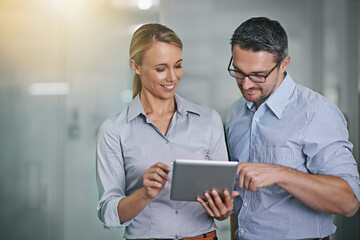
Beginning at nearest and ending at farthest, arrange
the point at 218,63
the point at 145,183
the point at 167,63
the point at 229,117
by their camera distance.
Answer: the point at 145,183 → the point at 167,63 → the point at 229,117 → the point at 218,63

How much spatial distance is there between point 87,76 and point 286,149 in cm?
185

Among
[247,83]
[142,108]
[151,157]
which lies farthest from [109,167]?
[247,83]

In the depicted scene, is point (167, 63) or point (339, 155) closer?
point (339, 155)

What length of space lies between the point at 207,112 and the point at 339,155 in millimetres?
596

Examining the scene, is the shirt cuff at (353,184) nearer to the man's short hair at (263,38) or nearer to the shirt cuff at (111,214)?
the man's short hair at (263,38)

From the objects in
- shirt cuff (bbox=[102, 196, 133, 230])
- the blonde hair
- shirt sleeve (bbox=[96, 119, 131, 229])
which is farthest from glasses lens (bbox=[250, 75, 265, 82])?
shirt cuff (bbox=[102, 196, 133, 230])

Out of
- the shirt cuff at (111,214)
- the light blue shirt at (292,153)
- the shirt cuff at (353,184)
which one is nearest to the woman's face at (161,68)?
the light blue shirt at (292,153)

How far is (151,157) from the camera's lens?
67.1 inches

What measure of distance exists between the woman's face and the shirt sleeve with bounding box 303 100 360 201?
0.61m

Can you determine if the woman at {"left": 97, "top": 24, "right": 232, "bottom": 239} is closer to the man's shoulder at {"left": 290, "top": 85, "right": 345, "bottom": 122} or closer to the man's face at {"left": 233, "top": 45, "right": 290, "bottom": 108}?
the man's face at {"left": 233, "top": 45, "right": 290, "bottom": 108}

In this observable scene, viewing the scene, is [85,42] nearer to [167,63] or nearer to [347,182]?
[167,63]

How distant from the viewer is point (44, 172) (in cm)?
299

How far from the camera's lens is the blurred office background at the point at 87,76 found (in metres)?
2.96

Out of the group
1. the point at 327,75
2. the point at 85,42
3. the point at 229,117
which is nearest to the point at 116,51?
the point at 85,42
